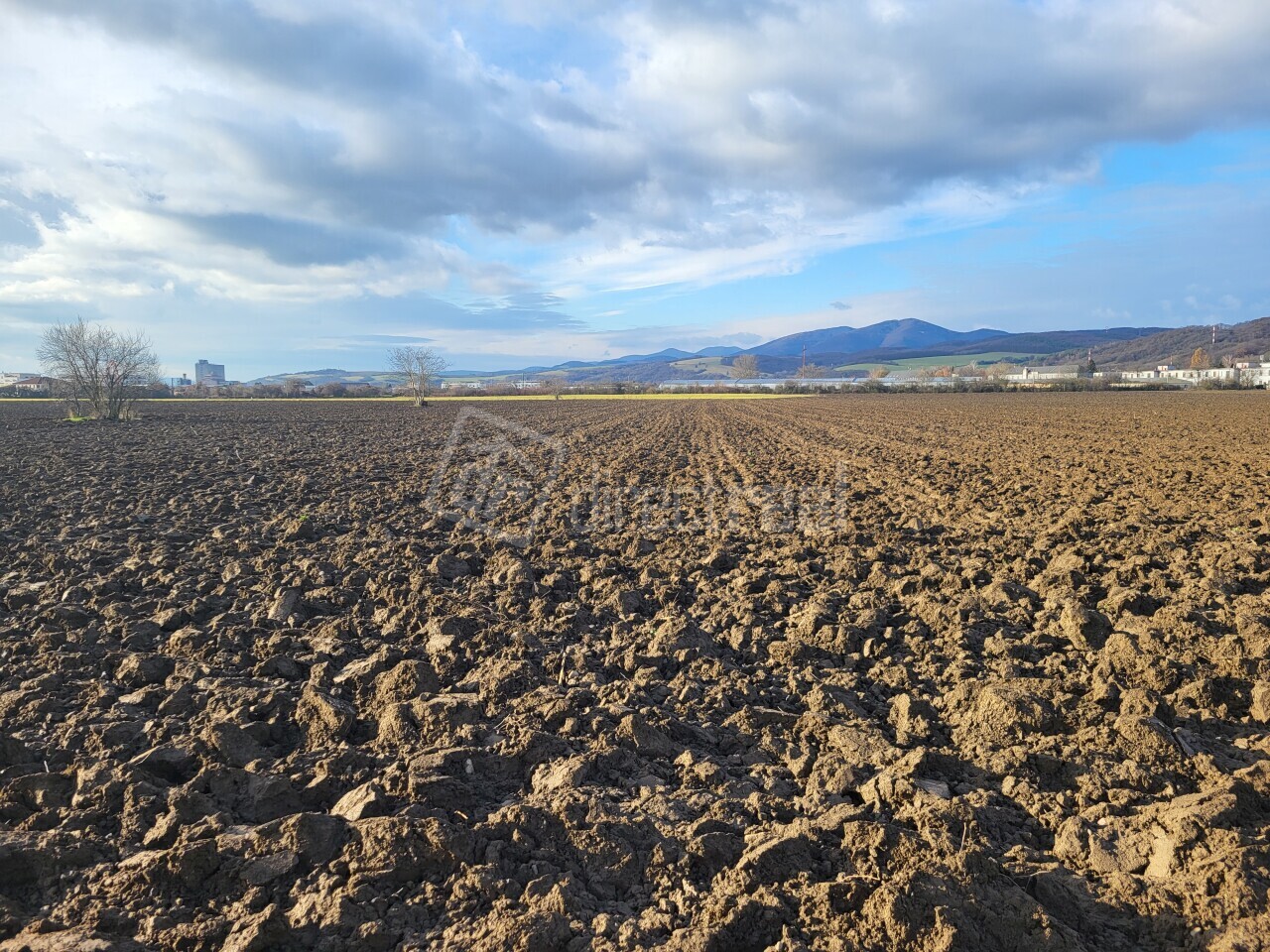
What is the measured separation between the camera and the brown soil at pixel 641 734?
3.18 metres

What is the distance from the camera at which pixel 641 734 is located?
471 centimetres

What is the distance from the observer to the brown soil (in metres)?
3.18
